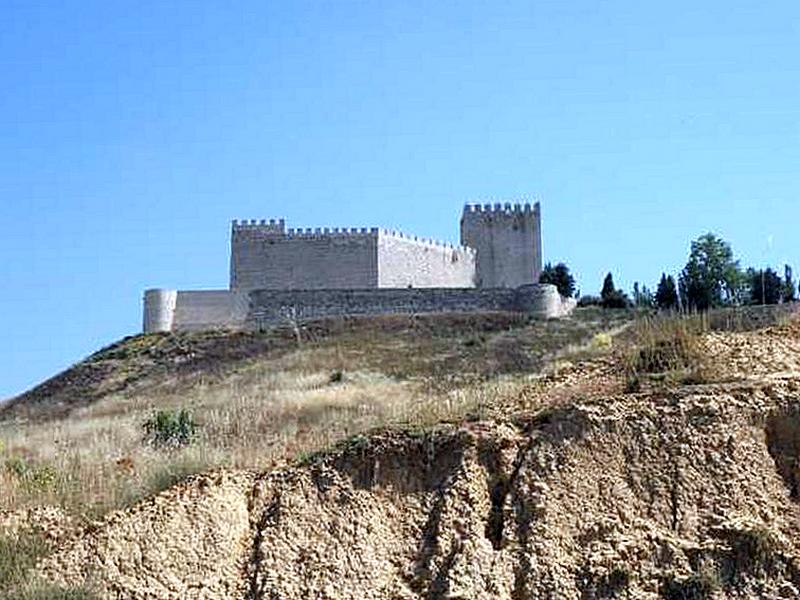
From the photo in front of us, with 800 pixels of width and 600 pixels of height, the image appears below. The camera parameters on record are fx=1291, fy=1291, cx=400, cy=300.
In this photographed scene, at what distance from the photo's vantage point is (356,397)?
2842 cm

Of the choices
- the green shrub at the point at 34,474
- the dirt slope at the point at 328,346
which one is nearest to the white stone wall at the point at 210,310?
the dirt slope at the point at 328,346

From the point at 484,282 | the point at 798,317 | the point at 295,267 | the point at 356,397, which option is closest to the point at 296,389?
the point at 356,397

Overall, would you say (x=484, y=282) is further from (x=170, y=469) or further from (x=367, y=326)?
(x=170, y=469)

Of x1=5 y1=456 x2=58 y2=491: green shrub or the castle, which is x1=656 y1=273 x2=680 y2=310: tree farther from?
x1=5 y1=456 x2=58 y2=491: green shrub

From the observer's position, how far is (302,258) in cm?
7381

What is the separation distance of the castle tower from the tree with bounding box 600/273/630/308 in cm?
514

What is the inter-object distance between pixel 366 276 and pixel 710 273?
19.6 metres

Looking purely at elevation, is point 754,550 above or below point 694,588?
above

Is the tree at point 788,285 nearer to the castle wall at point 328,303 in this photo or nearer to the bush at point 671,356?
the castle wall at point 328,303

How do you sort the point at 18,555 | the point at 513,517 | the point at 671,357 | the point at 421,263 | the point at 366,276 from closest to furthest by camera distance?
the point at 513,517 → the point at 18,555 → the point at 671,357 → the point at 366,276 → the point at 421,263

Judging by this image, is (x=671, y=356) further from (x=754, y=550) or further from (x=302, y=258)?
(x=302, y=258)

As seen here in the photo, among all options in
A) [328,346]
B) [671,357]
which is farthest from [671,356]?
[328,346]

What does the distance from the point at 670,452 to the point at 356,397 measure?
19.6 m

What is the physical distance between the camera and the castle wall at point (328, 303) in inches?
2680
